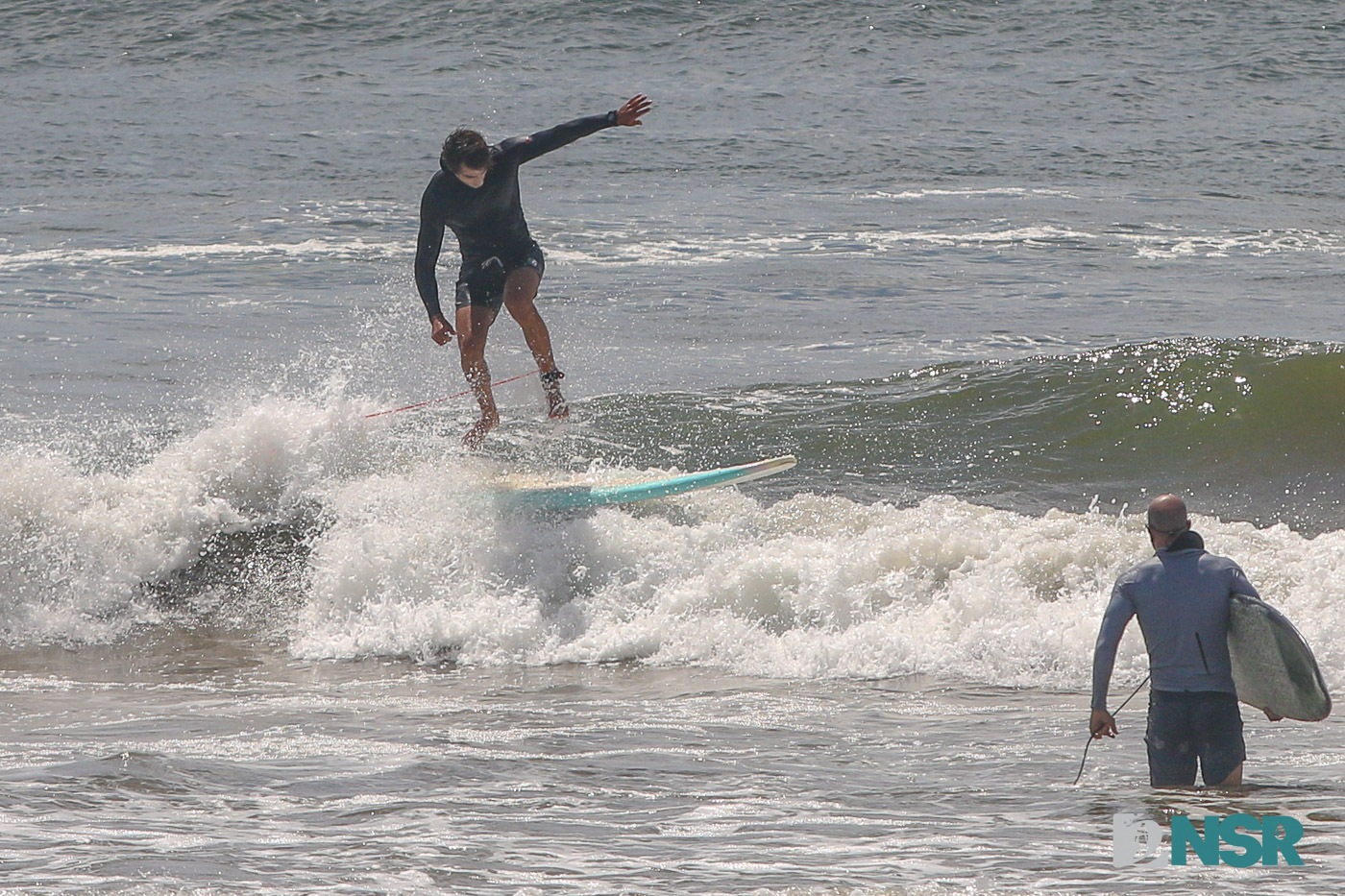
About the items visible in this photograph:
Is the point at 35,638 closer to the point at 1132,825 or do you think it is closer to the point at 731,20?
the point at 1132,825

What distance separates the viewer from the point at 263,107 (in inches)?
1209

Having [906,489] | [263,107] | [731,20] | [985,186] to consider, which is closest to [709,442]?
[906,489]

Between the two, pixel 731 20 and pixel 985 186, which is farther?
pixel 731 20

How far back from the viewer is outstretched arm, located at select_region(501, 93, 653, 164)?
304 inches

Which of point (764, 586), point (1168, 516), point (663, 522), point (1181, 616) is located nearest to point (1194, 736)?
point (1181, 616)

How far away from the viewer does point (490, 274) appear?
8477 millimetres

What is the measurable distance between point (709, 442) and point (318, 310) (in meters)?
6.81

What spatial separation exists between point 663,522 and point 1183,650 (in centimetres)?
426

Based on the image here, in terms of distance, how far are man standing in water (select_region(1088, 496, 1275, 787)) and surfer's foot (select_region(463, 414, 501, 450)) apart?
495 centimetres

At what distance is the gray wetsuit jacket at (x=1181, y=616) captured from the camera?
4484 mm

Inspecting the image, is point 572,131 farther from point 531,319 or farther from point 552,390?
point 552,390

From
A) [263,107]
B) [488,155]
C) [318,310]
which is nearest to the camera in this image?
[488,155]

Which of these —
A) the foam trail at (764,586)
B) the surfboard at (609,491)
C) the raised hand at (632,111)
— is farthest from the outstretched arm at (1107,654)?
the raised hand at (632,111)

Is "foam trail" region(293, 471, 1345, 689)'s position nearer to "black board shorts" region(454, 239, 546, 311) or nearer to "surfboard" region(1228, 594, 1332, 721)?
"black board shorts" region(454, 239, 546, 311)
